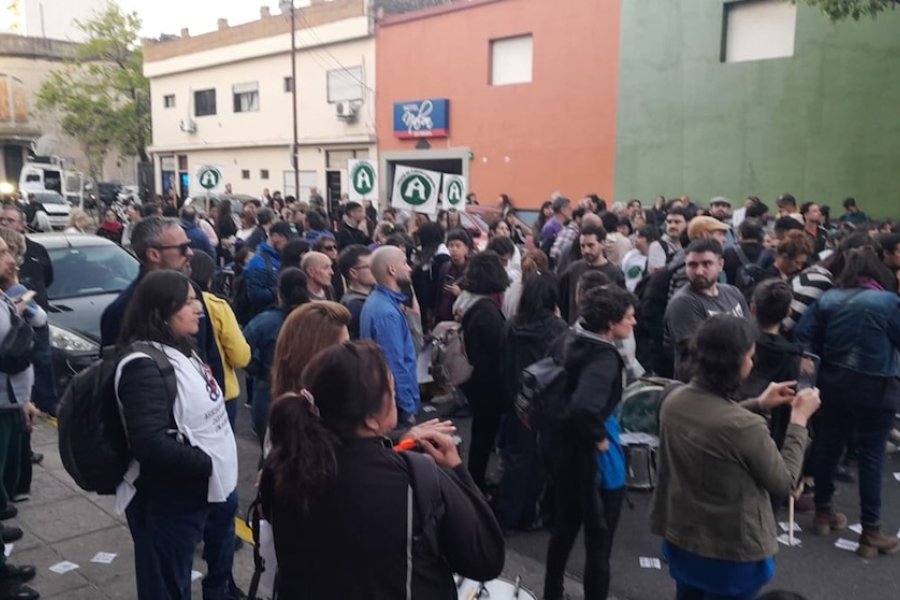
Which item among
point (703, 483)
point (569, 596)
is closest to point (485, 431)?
point (569, 596)

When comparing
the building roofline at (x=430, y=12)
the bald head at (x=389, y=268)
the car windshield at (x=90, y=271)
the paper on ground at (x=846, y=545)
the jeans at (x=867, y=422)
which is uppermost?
the building roofline at (x=430, y=12)

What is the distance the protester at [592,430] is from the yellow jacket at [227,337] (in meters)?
1.79

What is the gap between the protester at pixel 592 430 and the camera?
3.72 m

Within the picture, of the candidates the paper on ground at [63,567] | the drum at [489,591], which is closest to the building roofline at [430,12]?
the paper on ground at [63,567]

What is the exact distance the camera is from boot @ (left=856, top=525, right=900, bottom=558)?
15.9ft

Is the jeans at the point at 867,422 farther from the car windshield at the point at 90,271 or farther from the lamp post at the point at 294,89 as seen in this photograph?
the lamp post at the point at 294,89

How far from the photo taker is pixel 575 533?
13.3 ft

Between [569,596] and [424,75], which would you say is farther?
[424,75]

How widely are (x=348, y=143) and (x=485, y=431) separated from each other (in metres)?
22.9

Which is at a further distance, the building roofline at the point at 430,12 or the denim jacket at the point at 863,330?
the building roofline at the point at 430,12

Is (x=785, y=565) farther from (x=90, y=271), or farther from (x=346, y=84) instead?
(x=346, y=84)

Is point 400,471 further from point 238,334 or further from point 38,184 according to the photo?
point 38,184

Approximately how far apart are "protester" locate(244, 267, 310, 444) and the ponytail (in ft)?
9.43

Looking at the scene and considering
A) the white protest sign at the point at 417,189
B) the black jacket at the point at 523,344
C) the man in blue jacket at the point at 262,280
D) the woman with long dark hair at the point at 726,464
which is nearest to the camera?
the woman with long dark hair at the point at 726,464
